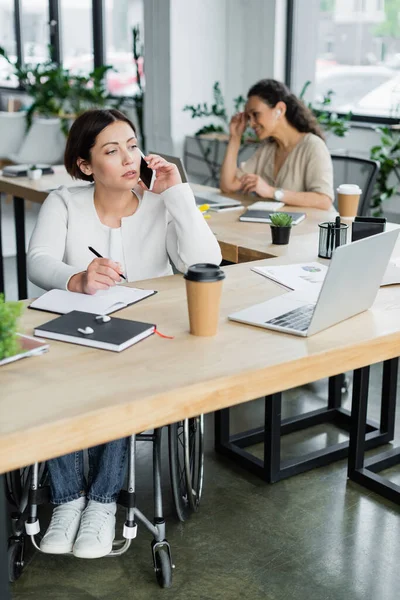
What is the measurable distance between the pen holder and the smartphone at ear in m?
0.52

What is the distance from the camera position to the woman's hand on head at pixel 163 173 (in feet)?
7.63

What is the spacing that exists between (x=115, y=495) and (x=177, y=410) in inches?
27.7

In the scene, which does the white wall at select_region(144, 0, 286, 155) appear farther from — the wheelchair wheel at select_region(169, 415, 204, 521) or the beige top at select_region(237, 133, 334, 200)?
the wheelchair wheel at select_region(169, 415, 204, 521)

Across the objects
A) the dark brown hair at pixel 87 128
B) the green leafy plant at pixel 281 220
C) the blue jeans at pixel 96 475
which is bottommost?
the blue jeans at pixel 96 475

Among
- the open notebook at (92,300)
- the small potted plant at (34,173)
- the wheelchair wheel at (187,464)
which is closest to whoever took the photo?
the open notebook at (92,300)

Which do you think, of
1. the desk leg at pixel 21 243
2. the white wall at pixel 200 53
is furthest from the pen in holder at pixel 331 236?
the white wall at pixel 200 53

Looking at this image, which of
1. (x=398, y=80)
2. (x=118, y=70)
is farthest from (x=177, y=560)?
(x=118, y=70)

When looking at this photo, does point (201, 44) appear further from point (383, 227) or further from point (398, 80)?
point (383, 227)

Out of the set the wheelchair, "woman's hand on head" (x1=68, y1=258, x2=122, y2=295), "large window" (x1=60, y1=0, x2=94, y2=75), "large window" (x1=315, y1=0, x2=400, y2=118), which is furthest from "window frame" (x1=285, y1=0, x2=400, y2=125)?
"woman's hand on head" (x1=68, y1=258, x2=122, y2=295)

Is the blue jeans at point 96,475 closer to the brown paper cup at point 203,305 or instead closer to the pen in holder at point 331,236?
the brown paper cup at point 203,305

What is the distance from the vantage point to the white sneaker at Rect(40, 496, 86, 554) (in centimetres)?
198

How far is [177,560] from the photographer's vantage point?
2.19 meters

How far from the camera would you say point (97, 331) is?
1729mm

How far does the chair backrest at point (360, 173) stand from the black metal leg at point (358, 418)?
41.5 inches
